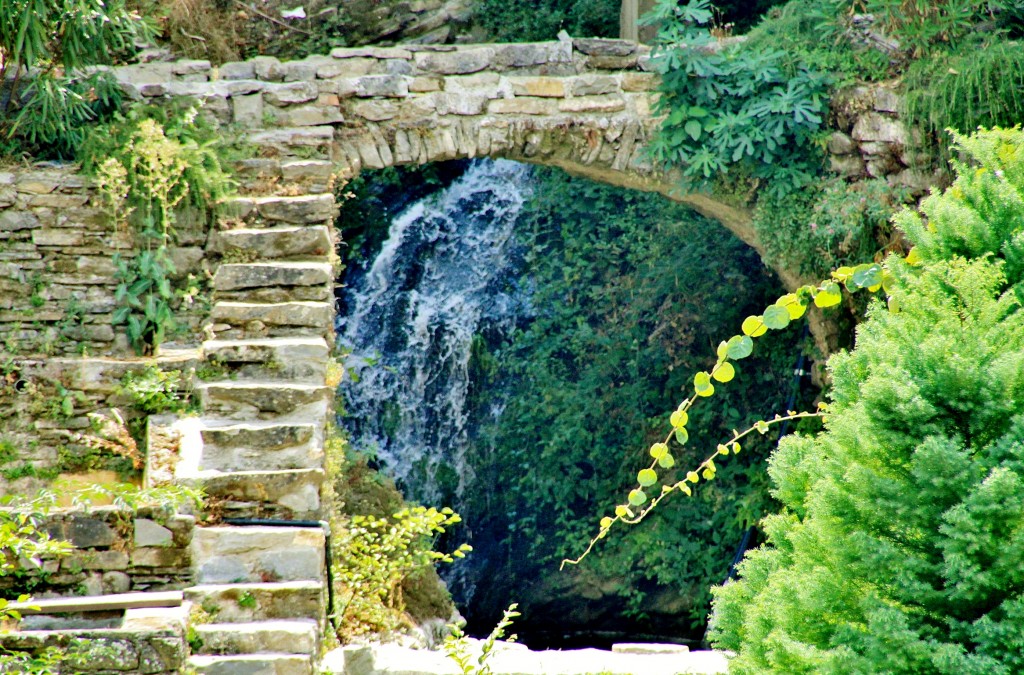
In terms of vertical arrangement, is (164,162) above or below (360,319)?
above

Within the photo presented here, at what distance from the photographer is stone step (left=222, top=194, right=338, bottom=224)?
588 centimetres

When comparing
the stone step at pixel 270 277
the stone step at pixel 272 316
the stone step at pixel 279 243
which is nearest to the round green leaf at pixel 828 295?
the stone step at pixel 272 316

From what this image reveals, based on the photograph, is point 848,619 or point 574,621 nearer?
point 848,619

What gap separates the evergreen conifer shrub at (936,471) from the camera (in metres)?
1.52

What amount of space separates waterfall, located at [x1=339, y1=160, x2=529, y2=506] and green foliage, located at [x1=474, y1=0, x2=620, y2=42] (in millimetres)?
1207

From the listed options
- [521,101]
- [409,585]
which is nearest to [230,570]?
[409,585]

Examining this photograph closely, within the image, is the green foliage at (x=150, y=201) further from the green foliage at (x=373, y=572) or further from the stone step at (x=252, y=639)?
the stone step at (x=252, y=639)

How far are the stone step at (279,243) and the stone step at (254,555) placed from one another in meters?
1.97

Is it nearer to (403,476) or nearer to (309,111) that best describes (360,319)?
(403,476)

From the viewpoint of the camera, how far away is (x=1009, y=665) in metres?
1.49

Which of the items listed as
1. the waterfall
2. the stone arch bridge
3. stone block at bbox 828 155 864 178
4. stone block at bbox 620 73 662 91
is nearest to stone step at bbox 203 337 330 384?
the stone arch bridge

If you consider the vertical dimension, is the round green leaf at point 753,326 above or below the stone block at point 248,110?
below

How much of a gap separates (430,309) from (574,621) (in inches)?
122

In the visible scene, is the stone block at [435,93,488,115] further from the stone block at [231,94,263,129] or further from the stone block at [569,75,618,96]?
the stone block at [231,94,263,129]
